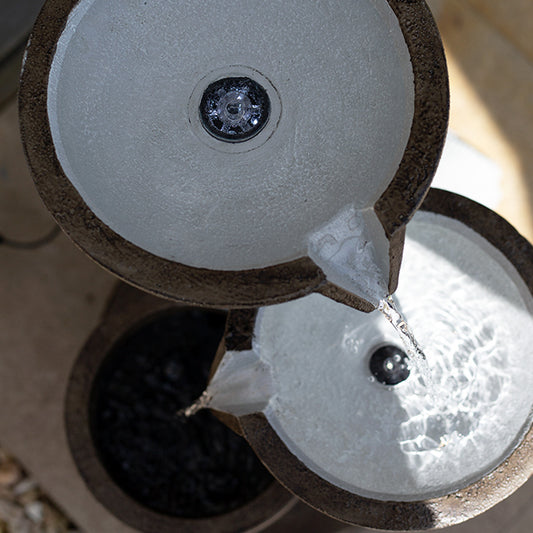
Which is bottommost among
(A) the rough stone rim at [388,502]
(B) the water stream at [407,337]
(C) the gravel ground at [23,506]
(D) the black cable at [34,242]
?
(C) the gravel ground at [23,506]

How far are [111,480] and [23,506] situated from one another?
0.94 meters

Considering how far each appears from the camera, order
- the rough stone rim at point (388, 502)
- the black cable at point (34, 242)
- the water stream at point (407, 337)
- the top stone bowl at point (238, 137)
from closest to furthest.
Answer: the top stone bowl at point (238, 137) < the water stream at point (407, 337) < the rough stone rim at point (388, 502) < the black cable at point (34, 242)

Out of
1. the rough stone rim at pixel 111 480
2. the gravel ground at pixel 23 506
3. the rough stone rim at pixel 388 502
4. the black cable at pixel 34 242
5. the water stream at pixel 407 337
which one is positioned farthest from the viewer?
the black cable at pixel 34 242

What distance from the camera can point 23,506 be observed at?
2646 mm

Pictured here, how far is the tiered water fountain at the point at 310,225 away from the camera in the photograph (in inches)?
44.7

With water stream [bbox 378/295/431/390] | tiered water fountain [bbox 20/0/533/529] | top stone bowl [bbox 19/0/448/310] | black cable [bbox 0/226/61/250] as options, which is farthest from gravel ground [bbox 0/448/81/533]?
top stone bowl [bbox 19/0/448/310]

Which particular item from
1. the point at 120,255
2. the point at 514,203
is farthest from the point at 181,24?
the point at 514,203

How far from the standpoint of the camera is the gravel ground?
261 cm

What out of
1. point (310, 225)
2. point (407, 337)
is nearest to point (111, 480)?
point (407, 337)

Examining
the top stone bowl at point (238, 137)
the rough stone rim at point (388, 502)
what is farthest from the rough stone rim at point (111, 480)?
the top stone bowl at point (238, 137)

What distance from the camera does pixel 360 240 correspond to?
1.20 m

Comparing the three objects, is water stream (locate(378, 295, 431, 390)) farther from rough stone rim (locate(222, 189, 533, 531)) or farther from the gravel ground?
the gravel ground

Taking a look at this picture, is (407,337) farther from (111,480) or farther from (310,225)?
(111,480)

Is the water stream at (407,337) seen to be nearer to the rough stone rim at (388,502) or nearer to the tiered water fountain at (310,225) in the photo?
the tiered water fountain at (310,225)
